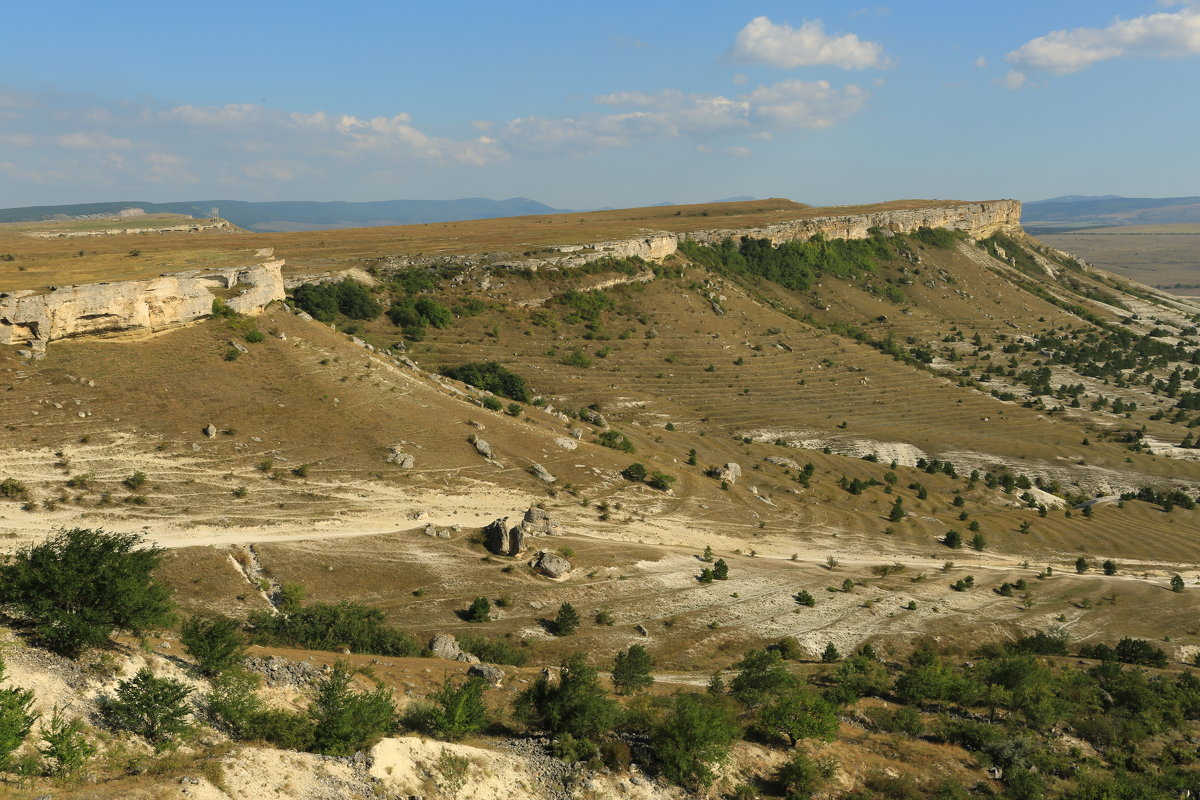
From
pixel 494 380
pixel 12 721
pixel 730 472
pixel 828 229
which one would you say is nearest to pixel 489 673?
pixel 12 721

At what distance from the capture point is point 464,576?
3131 centimetres

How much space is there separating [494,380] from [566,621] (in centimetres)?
2980

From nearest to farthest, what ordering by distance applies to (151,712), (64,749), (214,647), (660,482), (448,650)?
(64,749)
(151,712)
(214,647)
(448,650)
(660,482)

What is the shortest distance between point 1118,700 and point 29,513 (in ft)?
129

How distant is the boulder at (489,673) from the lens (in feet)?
71.7

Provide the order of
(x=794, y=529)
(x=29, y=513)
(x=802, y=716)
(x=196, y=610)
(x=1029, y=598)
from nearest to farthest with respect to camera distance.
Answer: (x=802, y=716) < (x=196, y=610) < (x=29, y=513) < (x=1029, y=598) < (x=794, y=529)

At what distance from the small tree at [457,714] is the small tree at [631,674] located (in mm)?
5244

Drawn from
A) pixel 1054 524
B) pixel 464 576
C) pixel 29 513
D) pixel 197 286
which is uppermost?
pixel 197 286

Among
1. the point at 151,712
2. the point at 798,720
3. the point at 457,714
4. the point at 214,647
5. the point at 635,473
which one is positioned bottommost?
the point at 798,720

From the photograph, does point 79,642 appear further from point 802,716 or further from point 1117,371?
point 1117,371

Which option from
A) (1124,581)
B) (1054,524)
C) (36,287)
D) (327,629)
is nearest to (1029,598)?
(1124,581)

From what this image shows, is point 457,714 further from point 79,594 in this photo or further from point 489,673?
point 79,594

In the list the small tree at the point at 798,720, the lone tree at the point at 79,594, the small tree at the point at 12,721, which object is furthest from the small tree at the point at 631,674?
the small tree at the point at 12,721

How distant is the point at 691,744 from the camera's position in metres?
17.6
